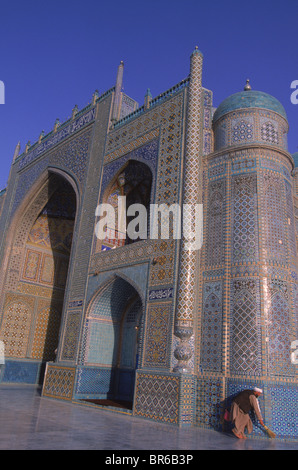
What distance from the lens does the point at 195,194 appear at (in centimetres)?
742

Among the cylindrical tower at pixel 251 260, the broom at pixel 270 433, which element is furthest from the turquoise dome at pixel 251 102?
the broom at pixel 270 433

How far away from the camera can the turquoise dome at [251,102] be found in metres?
7.88

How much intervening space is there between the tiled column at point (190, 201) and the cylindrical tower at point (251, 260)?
239 mm

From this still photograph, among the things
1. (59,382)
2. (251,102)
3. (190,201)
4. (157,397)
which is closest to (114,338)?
(59,382)

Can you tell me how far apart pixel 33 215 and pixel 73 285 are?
4943 millimetres

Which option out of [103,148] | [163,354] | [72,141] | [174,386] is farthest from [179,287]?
[72,141]

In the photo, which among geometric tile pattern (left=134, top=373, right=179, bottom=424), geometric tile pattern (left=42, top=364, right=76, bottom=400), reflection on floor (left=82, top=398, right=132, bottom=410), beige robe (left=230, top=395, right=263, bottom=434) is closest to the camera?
beige robe (left=230, top=395, right=263, bottom=434)

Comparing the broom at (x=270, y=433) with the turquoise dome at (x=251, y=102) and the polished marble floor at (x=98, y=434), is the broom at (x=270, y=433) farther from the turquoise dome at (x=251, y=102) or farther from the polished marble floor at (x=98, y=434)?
the turquoise dome at (x=251, y=102)

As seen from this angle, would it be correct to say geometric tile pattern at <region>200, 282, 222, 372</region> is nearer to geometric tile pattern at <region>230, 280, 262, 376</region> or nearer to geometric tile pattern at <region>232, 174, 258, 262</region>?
geometric tile pattern at <region>230, 280, 262, 376</region>

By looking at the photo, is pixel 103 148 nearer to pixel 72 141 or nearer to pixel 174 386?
pixel 72 141

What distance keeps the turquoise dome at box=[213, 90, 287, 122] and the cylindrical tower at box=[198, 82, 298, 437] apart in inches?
0.8

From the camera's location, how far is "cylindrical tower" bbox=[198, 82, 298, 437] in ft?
19.7

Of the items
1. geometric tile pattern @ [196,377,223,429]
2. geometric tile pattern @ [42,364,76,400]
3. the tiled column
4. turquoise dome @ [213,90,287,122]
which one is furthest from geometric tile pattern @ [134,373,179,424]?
turquoise dome @ [213,90,287,122]
